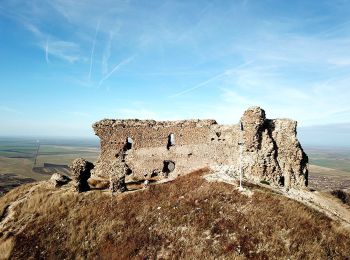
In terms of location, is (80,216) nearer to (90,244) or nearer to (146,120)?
(90,244)

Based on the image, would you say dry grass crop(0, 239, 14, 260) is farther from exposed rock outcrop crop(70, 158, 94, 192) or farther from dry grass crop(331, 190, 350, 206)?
dry grass crop(331, 190, 350, 206)

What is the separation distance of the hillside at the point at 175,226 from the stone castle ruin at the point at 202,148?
3935 millimetres

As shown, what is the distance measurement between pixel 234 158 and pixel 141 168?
1175 cm

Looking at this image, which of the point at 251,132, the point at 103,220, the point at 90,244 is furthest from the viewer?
the point at 251,132

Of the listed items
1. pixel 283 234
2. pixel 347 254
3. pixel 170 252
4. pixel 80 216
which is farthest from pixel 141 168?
pixel 347 254

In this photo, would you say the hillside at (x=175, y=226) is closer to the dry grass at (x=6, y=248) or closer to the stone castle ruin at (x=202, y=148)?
the dry grass at (x=6, y=248)

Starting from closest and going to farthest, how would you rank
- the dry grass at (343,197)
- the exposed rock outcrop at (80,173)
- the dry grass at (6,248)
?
the dry grass at (6,248)
the dry grass at (343,197)
the exposed rock outcrop at (80,173)

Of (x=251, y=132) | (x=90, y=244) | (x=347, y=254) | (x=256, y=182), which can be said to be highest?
(x=251, y=132)

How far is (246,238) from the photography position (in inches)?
768

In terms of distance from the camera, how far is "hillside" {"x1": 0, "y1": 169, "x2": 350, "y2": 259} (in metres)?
18.8

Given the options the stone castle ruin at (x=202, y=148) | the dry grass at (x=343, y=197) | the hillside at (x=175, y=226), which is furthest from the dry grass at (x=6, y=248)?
the dry grass at (x=343, y=197)

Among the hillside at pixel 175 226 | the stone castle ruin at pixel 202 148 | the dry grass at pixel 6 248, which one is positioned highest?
the stone castle ruin at pixel 202 148

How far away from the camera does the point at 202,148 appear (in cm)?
3722

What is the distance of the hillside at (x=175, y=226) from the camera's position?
18.8 meters
